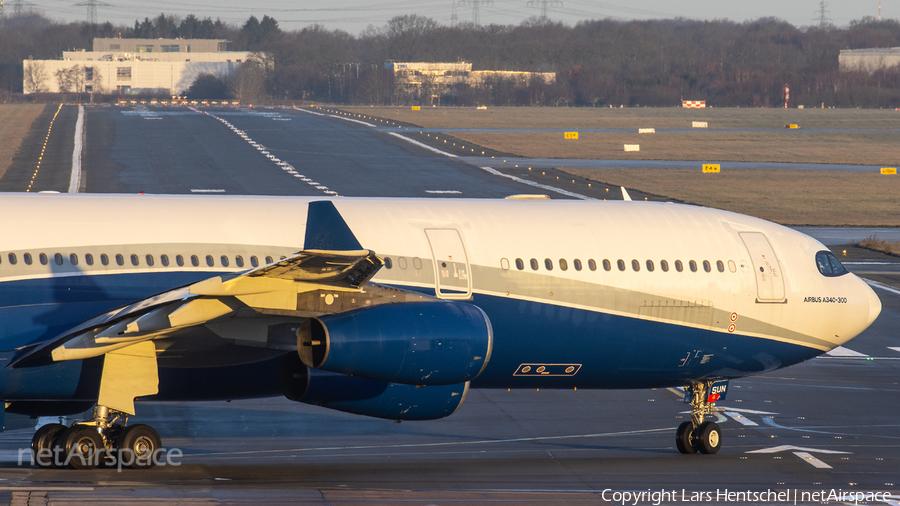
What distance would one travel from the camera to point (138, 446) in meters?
16.1

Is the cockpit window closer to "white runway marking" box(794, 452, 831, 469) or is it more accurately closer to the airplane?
the airplane

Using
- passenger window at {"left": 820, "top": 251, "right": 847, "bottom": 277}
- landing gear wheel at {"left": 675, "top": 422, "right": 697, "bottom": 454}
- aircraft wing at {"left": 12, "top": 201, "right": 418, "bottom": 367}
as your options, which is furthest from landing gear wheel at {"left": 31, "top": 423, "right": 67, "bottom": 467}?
passenger window at {"left": 820, "top": 251, "right": 847, "bottom": 277}

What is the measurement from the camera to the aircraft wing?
1449 cm

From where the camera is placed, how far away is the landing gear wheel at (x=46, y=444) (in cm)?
1646

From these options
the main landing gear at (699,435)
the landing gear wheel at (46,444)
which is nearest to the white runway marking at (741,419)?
the main landing gear at (699,435)

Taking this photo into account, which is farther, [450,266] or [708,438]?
[708,438]

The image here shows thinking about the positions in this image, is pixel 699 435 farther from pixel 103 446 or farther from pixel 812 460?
pixel 103 446

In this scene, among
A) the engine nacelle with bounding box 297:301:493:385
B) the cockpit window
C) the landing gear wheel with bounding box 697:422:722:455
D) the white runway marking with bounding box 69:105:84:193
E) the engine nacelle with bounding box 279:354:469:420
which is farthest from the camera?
the white runway marking with bounding box 69:105:84:193

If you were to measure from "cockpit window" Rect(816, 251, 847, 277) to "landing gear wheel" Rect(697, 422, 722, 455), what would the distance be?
3729mm

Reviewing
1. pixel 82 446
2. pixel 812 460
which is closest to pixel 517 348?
pixel 812 460

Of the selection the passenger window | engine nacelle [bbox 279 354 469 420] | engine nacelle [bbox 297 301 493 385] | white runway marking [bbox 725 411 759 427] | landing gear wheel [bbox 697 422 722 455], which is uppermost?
the passenger window

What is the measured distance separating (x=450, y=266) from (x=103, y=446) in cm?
604

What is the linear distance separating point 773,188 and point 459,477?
174 feet

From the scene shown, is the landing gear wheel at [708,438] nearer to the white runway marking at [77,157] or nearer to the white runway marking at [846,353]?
the white runway marking at [846,353]
